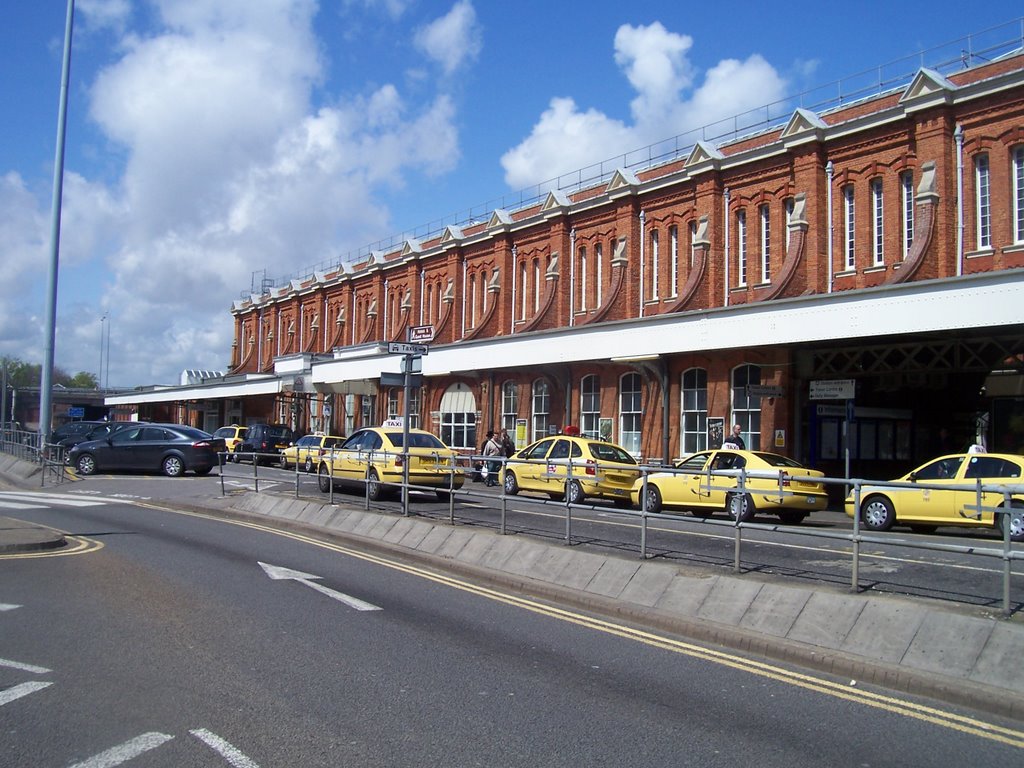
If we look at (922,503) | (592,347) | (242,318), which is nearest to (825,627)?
(922,503)

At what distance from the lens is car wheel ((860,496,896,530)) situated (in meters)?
16.2

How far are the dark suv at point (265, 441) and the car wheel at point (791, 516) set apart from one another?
24.9 meters

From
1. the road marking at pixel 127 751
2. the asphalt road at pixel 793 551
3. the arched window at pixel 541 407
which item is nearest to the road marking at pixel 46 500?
the asphalt road at pixel 793 551

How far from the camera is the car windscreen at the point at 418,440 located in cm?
1958

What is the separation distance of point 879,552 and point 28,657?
390 inches

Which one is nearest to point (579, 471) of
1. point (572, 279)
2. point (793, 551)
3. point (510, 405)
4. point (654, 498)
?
point (654, 498)

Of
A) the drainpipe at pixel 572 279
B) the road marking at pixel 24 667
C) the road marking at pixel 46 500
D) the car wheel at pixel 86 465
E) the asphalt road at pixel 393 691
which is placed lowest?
the asphalt road at pixel 393 691

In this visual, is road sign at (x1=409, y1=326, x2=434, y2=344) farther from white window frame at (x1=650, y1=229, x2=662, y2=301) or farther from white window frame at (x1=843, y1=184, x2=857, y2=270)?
white window frame at (x1=650, y1=229, x2=662, y2=301)

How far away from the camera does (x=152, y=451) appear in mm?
26297

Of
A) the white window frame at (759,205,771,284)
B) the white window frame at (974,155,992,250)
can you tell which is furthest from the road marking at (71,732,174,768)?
the white window frame at (759,205,771,284)

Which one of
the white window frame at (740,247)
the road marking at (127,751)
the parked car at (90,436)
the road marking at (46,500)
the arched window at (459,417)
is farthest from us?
the arched window at (459,417)

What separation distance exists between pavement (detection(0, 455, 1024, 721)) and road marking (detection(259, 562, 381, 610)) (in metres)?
1.99

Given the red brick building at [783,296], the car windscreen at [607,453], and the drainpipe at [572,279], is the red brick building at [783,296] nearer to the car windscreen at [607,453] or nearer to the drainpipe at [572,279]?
the drainpipe at [572,279]

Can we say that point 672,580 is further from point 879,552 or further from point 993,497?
point 993,497
